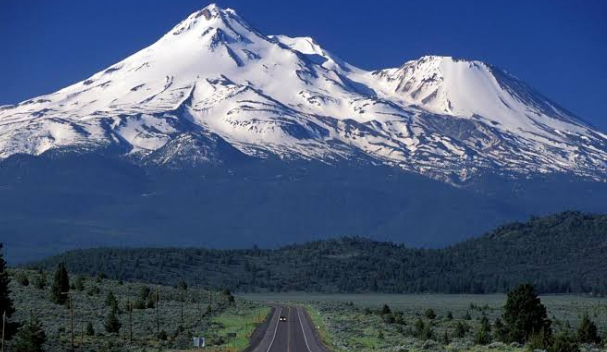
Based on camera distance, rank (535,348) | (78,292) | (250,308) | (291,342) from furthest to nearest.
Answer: (250,308)
(78,292)
(291,342)
(535,348)

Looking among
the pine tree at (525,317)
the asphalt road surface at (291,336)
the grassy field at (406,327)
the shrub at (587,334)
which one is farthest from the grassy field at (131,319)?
the shrub at (587,334)

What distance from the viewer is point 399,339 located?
61.6 m

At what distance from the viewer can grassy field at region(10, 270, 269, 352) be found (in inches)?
2133

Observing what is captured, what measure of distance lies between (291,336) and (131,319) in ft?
29.7

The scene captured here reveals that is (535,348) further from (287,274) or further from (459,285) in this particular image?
(287,274)

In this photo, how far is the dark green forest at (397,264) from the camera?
15200cm

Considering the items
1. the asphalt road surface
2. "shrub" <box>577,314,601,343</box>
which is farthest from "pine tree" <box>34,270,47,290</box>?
"shrub" <box>577,314,601,343</box>

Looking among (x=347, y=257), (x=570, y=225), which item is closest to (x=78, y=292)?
(x=347, y=257)

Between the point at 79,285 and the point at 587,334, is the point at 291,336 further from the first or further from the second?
the point at 79,285

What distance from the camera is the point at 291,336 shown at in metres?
65.0

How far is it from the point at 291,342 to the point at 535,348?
14.0 m

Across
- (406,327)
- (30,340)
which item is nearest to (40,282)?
(406,327)

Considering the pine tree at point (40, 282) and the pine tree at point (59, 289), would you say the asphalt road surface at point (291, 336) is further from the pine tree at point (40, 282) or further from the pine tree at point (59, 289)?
the pine tree at point (40, 282)

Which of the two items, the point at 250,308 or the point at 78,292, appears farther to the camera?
the point at 250,308
